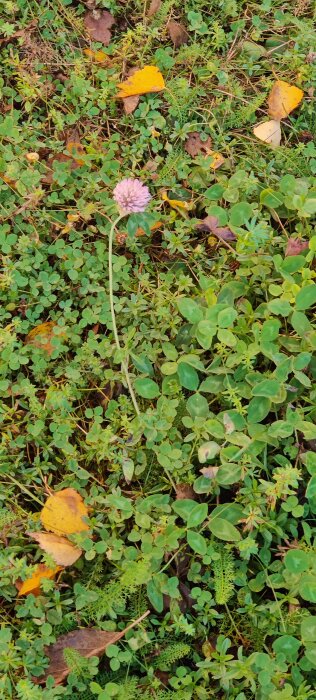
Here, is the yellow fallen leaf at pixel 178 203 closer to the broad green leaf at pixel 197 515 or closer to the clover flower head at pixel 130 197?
the clover flower head at pixel 130 197

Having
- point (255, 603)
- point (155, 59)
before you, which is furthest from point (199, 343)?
point (155, 59)

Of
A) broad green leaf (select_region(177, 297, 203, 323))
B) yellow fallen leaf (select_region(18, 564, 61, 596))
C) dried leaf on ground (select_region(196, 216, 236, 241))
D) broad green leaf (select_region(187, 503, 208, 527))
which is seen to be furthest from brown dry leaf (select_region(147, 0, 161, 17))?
yellow fallen leaf (select_region(18, 564, 61, 596))

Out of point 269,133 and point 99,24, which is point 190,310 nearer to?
point 269,133

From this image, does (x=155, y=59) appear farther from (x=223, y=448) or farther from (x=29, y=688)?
(x=29, y=688)

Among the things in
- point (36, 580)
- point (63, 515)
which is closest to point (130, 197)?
point (63, 515)

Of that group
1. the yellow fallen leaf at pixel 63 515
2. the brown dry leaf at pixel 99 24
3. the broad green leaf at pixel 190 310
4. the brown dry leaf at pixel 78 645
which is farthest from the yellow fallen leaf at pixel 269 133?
the brown dry leaf at pixel 78 645
